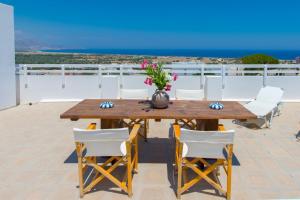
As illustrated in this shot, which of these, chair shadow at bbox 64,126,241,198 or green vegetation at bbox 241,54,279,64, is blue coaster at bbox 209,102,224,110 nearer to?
chair shadow at bbox 64,126,241,198

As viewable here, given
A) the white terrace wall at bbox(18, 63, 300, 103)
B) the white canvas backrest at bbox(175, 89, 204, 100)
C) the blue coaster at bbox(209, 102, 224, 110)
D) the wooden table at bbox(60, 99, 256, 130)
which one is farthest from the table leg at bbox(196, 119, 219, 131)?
the white terrace wall at bbox(18, 63, 300, 103)

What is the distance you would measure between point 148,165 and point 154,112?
71 cm

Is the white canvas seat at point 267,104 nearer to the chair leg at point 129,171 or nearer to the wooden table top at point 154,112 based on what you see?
the wooden table top at point 154,112

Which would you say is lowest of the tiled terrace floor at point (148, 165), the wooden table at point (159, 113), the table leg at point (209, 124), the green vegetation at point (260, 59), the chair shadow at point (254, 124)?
the tiled terrace floor at point (148, 165)

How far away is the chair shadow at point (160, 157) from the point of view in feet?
12.4

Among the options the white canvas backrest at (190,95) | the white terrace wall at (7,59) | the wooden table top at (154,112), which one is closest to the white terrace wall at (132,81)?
the white terrace wall at (7,59)

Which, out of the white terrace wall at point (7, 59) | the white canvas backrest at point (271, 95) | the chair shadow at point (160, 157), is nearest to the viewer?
the chair shadow at point (160, 157)

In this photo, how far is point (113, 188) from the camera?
12.2ft

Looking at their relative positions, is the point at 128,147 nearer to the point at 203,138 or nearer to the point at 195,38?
the point at 203,138

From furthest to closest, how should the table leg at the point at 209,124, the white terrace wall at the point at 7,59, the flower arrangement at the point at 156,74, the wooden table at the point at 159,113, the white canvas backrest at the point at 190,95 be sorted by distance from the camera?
the white terrace wall at the point at 7,59 < the white canvas backrest at the point at 190,95 < the flower arrangement at the point at 156,74 < the table leg at the point at 209,124 < the wooden table at the point at 159,113

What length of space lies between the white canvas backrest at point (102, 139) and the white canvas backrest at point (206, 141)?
593mm

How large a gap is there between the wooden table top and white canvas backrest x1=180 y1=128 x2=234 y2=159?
72 centimetres

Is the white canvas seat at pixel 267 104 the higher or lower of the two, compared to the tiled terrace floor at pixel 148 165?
higher

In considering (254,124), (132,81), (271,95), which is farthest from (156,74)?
(132,81)
